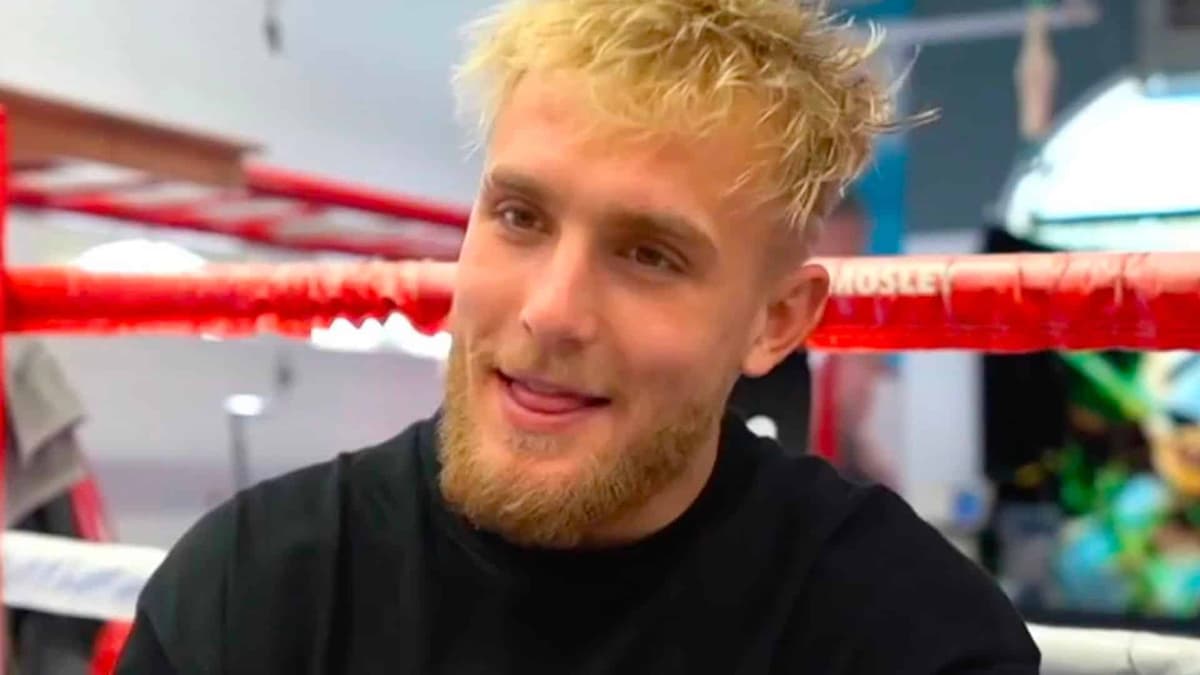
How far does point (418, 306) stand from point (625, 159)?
36cm

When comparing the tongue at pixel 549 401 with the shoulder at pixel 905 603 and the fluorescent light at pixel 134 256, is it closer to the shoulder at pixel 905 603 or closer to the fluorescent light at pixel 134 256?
the shoulder at pixel 905 603

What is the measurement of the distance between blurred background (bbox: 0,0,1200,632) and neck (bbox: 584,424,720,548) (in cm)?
130

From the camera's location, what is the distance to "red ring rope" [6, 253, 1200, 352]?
33.0 inches

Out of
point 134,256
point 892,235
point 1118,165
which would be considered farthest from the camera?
point 892,235

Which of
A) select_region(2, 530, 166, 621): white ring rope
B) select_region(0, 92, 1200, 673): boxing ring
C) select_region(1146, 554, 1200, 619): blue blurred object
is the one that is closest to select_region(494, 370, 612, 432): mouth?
select_region(0, 92, 1200, 673): boxing ring

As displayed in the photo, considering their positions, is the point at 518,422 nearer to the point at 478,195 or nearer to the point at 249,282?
the point at 478,195

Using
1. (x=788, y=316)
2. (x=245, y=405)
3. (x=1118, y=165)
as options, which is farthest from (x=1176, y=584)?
(x=788, y=316)

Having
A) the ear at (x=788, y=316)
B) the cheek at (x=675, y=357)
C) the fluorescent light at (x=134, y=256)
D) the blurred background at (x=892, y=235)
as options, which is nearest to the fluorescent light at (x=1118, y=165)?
the blurred background at (x=892, y=235)

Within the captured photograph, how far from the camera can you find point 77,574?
1130mm

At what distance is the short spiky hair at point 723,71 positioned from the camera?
732mm

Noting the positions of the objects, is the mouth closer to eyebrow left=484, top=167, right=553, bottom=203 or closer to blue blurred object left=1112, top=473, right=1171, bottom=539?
eyebrow left=484, top=167, right=553, bottom=203

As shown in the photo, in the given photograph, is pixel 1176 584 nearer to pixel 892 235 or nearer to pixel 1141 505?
pixel 1141 505

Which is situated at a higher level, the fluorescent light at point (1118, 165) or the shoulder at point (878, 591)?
the fluorescent light at point (1118, 165)

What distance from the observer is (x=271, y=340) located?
3.00m
